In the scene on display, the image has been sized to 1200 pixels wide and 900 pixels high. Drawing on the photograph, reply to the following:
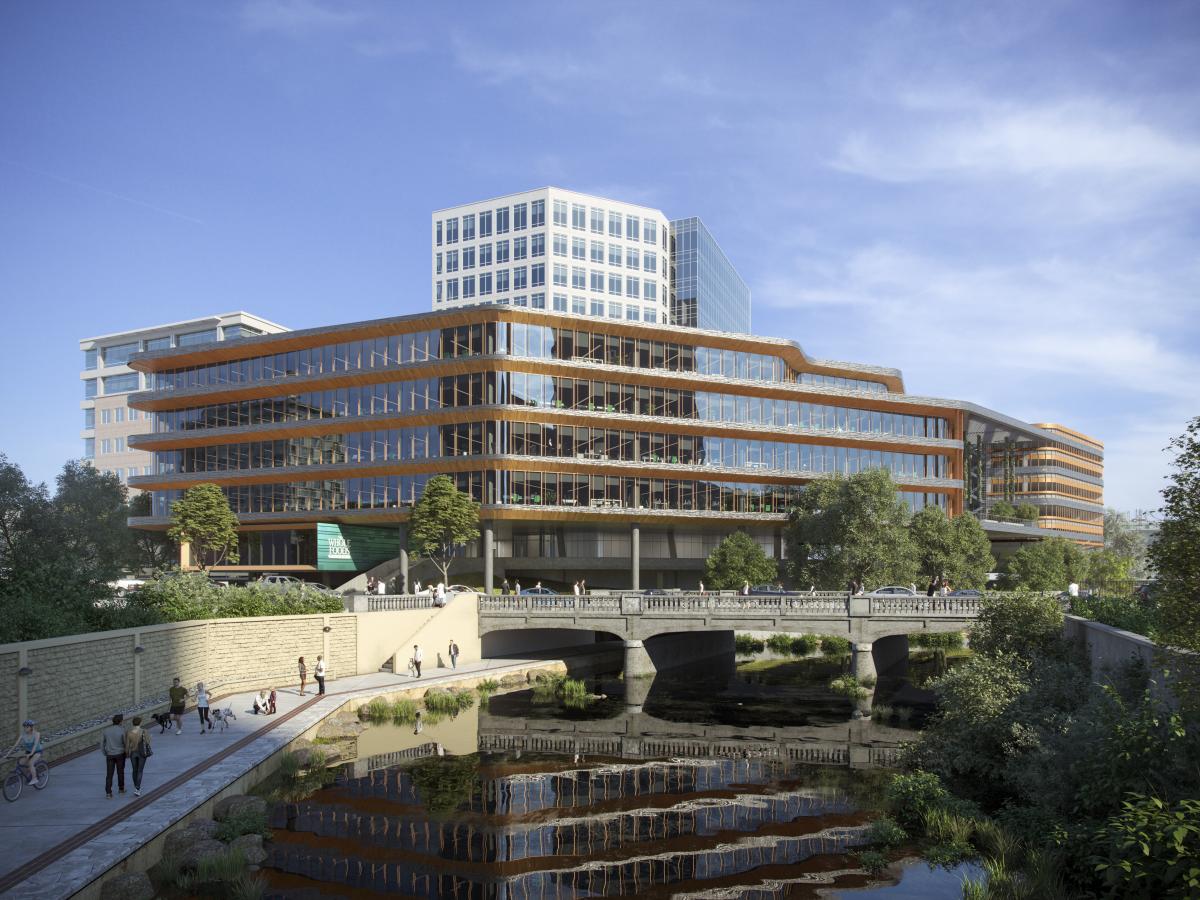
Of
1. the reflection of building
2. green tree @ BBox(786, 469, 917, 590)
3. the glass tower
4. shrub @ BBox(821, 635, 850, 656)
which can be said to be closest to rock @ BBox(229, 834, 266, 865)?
the reflection of building

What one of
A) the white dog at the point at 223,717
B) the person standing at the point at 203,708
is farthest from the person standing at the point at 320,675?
the person standing at the point at 203,708

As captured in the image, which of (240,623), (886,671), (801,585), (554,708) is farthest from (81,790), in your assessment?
(801,585)

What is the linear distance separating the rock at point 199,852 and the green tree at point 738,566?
5033cm

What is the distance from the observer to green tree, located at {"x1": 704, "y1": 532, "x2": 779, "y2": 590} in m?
67.8

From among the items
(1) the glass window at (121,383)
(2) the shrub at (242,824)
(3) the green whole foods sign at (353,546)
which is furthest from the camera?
(1) the glass window at (121,383)

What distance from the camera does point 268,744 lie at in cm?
3020

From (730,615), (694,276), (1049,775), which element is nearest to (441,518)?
(730,615)

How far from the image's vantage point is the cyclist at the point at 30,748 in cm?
2283

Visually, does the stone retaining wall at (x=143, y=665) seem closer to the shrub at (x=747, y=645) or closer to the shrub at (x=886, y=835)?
the shrub at (x=886, y=835)

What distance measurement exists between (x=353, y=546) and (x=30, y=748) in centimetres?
5326

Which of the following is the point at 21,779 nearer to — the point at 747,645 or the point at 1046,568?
the point at 747,645

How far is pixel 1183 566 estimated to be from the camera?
16.7m

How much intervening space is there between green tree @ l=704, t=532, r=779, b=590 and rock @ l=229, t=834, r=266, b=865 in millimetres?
48983

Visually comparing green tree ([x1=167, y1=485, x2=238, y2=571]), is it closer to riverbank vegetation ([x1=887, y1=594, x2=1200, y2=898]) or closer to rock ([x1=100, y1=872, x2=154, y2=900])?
rock ([x1=100, y1=872, x2=154, y2=900])
